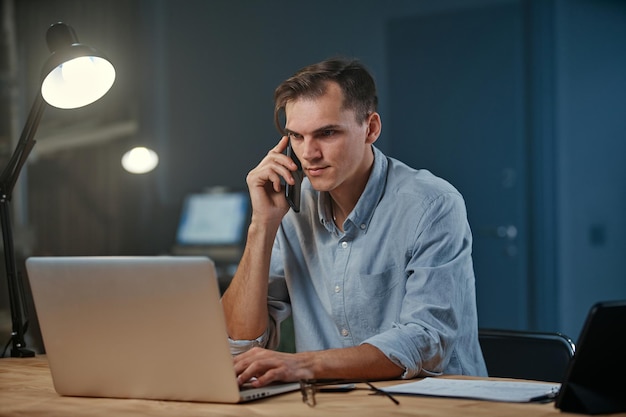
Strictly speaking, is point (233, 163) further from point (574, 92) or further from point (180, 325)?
point (180, 325)

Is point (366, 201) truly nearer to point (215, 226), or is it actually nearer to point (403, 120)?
point (215, 226)

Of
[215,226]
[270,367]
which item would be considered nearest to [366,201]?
[270,367]

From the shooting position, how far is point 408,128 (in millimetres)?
5000

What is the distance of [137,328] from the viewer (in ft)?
4.55

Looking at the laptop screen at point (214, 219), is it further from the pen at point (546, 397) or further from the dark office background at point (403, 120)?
the pen at point (546, 397)

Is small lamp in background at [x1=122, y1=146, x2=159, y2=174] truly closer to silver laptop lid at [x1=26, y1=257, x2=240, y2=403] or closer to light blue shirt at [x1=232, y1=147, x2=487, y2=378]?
light blue shirt at [x1=232, y1=147, x2=487, y2=378]

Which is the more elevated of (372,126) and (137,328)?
(372,126)

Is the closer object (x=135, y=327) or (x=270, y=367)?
(x=135, y=327)

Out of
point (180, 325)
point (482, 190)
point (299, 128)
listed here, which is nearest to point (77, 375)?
point (180, 325)

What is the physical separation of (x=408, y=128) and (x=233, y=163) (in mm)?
1127

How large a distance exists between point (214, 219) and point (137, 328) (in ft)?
11.1

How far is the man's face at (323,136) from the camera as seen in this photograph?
6.61ft

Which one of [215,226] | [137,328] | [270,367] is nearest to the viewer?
[137,328]

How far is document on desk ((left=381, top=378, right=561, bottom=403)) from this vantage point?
1371 millimetres
